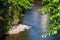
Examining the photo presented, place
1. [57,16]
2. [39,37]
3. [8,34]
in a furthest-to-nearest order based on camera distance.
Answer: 1. [8,34]
2. [39,37]
3. [57,16]

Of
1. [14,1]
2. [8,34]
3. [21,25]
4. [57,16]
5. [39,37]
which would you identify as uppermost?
[14,1]

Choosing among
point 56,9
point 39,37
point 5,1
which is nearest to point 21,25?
point 39,37

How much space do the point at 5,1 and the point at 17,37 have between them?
2351 millimetres

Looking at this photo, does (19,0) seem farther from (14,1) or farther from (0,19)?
(0,19)

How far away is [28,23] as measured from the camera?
14.3 meters

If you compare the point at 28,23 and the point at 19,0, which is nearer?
the point at 19,0

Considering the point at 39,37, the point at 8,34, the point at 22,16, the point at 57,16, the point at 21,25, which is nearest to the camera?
the point at 57,16

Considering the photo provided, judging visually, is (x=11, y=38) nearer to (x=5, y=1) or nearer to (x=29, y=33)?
(x=29, y=33)

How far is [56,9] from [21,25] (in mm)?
10471

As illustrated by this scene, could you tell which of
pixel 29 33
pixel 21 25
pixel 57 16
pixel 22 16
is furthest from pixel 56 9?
pixel 22 16

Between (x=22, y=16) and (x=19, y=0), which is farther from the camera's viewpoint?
(x=22, y=16)

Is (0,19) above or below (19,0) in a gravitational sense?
below

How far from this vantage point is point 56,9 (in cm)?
325

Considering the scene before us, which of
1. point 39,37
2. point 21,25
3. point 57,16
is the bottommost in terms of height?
point 57,16
